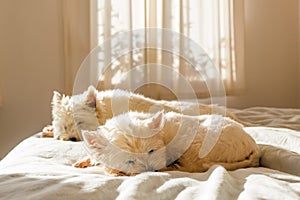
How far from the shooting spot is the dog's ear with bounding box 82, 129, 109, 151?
1.05 m

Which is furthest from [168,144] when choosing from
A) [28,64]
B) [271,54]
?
[271,54]

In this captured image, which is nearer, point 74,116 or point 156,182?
point 156,182

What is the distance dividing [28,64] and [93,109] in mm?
1576

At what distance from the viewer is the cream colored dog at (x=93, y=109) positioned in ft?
5.01

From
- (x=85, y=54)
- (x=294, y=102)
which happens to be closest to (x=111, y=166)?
(x=85, y=54)

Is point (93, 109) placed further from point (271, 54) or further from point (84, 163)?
point (271, 54)

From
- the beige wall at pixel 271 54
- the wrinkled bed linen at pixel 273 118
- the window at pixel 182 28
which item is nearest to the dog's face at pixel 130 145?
the wrinkled bed linen at pixel 273 118

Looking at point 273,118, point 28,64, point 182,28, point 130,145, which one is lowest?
point 273,118

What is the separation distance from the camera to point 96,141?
1060 mm

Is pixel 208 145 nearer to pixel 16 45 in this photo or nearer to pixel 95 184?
pixel 95 184

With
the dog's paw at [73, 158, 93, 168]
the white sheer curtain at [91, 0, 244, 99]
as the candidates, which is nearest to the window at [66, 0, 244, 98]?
the white sheer curtain at [91, 0, 244, 99]

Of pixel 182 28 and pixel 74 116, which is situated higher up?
pixel 182 28

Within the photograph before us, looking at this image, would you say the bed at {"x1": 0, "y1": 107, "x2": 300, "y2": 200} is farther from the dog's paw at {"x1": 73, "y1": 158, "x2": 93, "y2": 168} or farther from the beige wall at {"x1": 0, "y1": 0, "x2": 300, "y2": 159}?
the beige wall at {"x1": 0, "y1": 0, "x2": 300, "y2": 159}

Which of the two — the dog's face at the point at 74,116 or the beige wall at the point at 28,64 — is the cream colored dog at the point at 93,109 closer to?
the dog's face at the point at 74,116
